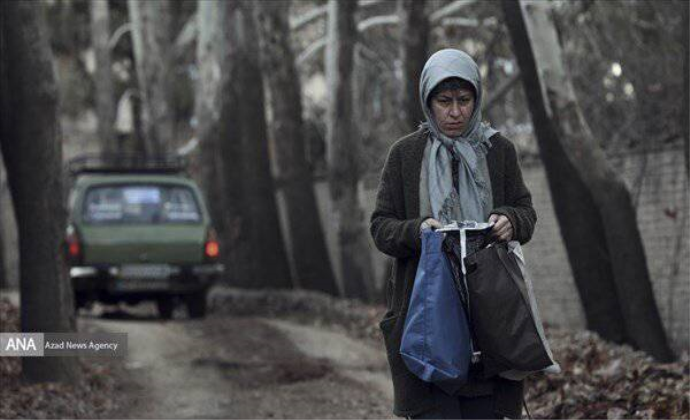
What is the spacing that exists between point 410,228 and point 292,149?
51.3ft

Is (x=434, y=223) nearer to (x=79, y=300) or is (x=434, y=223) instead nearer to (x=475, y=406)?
(x=475, y=406)

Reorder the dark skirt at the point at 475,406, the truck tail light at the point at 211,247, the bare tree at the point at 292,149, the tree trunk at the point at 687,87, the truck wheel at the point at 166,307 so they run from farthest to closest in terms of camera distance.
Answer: the bare tree at the point at 292,149 → the truck wheel at the point at 166,307 → the truck tail light at the point at 211,247 → the tree trunk at the point at 687,87 → the dark skirt at the point at 475,406

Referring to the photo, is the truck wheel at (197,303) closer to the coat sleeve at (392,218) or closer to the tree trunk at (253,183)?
the tree trunk at (253,183)

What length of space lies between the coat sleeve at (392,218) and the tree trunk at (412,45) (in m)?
12.1

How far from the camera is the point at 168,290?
19484 millimetres

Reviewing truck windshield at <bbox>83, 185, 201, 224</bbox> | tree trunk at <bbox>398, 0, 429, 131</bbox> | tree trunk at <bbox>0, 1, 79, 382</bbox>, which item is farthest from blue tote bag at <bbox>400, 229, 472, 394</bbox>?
truck windshield at <bbox>83, 185, 201, 224</bbox>

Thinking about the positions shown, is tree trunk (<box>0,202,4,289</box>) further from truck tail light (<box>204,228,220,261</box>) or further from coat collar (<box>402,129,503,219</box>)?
coat collar (<box>402,129,503,219</box>)

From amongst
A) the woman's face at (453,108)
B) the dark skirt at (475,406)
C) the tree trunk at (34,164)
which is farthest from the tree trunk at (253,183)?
the dark skirt at (475,406)

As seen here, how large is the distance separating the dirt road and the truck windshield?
209 cm

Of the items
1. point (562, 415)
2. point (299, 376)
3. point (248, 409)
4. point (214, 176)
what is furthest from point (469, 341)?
point (214, 176)

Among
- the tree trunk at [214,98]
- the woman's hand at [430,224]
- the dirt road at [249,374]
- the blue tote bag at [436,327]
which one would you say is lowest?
the dirt road at [249,374]

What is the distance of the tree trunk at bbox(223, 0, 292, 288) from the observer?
70.9 feet

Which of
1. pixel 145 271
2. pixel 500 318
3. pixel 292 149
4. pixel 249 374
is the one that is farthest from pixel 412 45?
pixel 500 318

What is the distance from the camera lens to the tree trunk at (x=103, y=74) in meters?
33.7
